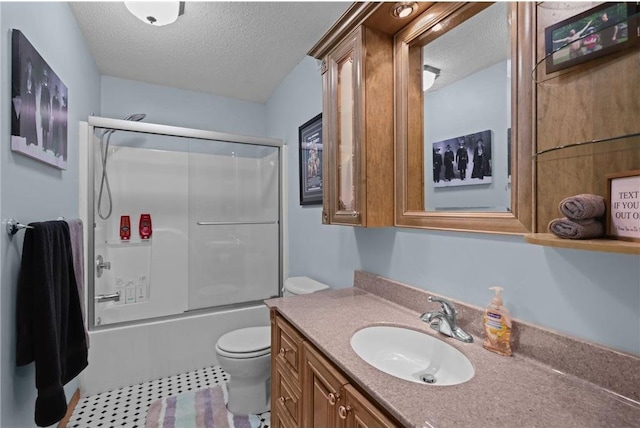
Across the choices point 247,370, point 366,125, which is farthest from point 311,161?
point 247,370

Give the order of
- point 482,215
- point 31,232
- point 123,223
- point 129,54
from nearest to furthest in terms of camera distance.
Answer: point 482,215 < point 31,232 < point 129,54 < point 123,223

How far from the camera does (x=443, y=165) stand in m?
1.22

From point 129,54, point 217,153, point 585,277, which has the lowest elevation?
point 585,277

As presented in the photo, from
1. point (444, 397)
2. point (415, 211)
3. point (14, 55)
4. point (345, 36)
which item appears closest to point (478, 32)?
point (345, 36)

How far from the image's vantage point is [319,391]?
1.02m

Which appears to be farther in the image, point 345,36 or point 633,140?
point 345,36

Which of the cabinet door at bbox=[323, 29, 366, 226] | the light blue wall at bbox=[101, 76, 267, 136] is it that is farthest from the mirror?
the light blue wall at bbox=[101, 76, 267, 136]

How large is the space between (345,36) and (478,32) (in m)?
0.60

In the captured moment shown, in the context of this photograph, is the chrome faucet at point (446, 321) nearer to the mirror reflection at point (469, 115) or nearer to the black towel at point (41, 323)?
the mirror reflection at point (469, 115)

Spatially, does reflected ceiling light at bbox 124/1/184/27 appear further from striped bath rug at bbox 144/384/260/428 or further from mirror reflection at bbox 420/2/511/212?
striped bath rug at bbox 144/384/260/428

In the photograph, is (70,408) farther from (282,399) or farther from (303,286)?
(303,286)

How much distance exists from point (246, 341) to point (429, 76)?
1857mm

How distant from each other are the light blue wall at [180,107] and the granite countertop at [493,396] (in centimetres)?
262

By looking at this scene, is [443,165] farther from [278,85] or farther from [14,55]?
[278,85]
